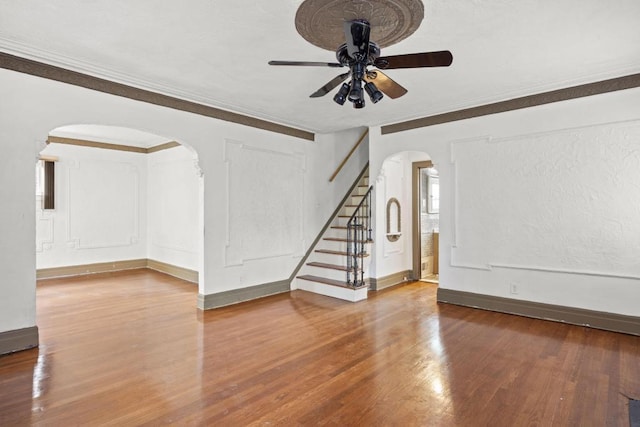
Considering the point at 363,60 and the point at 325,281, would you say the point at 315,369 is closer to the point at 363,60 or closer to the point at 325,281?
the point at 363,60

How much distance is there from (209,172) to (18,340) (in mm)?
2671

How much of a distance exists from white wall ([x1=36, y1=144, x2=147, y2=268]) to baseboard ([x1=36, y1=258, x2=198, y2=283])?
94 mm

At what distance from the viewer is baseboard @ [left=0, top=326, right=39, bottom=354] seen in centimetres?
315

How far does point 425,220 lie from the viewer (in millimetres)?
7074

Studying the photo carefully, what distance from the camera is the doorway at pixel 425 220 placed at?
659 centimetres

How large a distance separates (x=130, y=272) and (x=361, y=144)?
5620 mm

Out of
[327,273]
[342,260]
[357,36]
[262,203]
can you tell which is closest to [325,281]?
[327,273]

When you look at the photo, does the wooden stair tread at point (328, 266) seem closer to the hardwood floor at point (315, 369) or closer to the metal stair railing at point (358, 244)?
the metal stair railing at point (358, 244)

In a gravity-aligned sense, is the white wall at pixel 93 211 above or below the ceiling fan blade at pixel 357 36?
below

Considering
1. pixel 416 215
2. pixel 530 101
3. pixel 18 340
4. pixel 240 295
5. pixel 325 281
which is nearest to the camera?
pixel 18 340

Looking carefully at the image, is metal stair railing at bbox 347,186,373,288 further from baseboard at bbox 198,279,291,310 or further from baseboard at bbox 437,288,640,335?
baseboard at bbox 437,288,640,335

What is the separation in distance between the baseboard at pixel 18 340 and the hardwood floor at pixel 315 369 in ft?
0.31

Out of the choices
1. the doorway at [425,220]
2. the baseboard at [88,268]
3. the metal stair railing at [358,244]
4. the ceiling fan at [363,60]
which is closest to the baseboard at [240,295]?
the metal stair railing at [358,244]

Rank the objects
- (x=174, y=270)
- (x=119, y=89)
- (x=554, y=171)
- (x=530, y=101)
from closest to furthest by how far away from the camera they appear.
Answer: (x=119, y=89)
(x=554, y=171)
(x=530, y=101)
(x=174, y=270)
